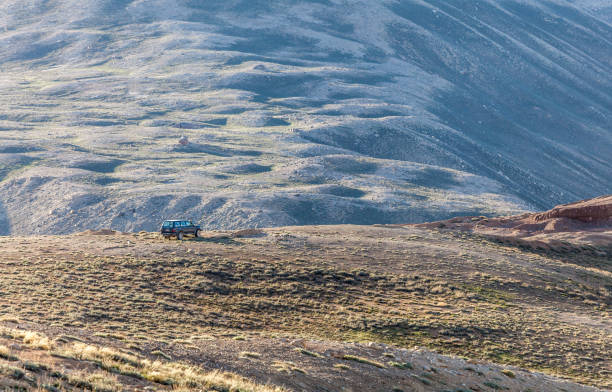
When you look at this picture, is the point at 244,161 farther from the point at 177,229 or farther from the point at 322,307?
the point at 322,307

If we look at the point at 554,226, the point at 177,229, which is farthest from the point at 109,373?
the point at 554,226

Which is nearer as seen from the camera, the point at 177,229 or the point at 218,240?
the point at 177,229

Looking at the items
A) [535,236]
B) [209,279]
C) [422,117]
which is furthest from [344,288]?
Answer: [422,117]

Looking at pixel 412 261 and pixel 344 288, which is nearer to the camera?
pixel 344 288

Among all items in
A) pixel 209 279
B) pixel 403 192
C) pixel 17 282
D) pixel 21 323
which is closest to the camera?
pixel 21 323

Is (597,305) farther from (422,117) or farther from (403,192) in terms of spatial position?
(422,117)

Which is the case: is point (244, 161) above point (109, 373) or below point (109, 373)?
below

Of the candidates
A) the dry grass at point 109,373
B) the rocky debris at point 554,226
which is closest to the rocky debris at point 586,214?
the rocky debris at point 554,226

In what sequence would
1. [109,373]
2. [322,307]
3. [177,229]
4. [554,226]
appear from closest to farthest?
[109,373] → [322,307] → [177,229] → [554,226]
